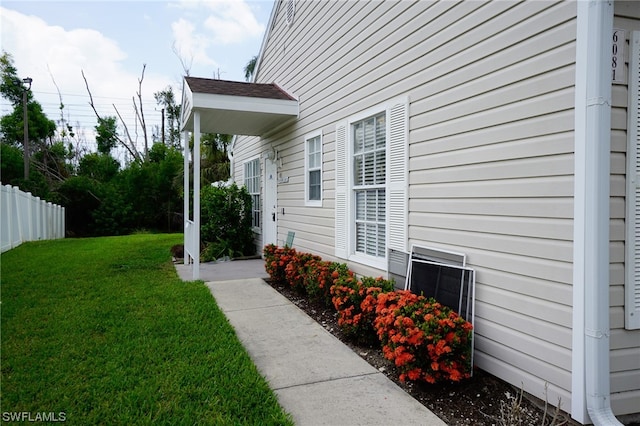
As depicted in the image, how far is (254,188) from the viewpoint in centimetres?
953

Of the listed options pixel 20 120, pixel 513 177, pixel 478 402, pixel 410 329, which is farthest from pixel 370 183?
pixel 20 120

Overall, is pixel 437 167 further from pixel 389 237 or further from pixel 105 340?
pixel 105 340

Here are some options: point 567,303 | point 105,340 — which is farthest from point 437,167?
point 105,340

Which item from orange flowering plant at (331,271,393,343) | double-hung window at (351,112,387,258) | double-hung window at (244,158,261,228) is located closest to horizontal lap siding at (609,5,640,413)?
orange flowering plant at (331,271,393,343)

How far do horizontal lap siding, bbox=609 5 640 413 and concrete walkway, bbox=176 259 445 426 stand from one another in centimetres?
103

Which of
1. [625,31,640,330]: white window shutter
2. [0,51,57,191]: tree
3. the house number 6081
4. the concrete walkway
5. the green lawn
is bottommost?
the concrete walkway

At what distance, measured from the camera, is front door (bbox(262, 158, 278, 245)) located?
26.2ft

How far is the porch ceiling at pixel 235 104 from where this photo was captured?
6254 mm

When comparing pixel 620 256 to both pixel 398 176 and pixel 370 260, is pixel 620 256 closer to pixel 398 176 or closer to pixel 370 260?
pixel 398 176

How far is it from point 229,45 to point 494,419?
2169 centimetres

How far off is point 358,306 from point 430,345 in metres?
1.20

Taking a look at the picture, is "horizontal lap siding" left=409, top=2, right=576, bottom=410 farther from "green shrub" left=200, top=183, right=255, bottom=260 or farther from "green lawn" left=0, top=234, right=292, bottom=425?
"green shrub" left=200, top=183, right=255, bottom=260

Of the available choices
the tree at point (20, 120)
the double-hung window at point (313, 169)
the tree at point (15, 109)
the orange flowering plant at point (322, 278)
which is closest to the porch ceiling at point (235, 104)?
the double-hung window at point (313, 169)

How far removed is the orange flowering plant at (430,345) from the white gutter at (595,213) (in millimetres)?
703
